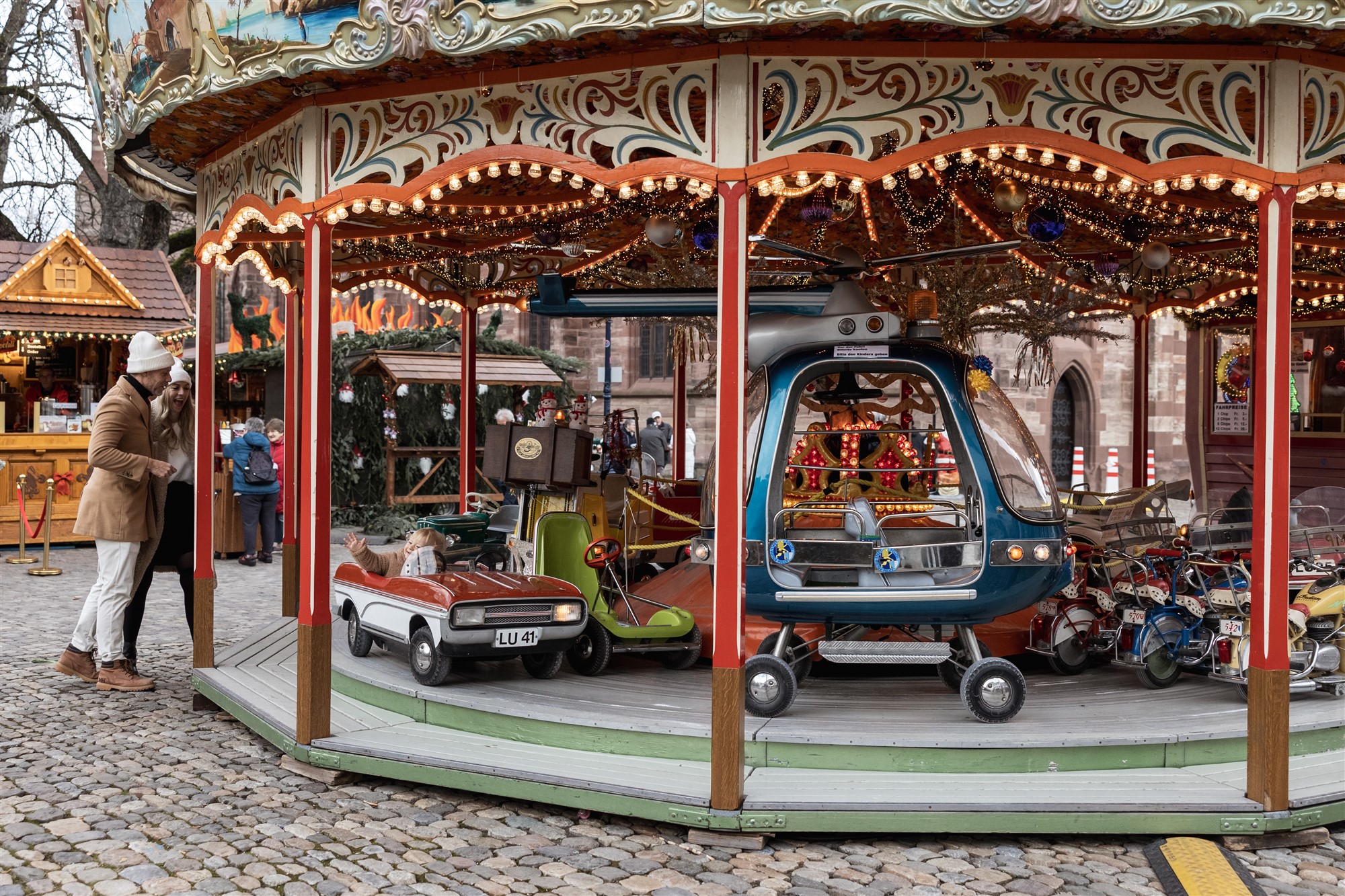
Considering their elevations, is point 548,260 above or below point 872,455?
above

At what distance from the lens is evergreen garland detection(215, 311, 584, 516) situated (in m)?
20.9

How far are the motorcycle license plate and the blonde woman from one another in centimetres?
275

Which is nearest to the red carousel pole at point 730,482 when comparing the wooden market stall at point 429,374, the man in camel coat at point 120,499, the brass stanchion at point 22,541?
the man in camel coat at point 120,499

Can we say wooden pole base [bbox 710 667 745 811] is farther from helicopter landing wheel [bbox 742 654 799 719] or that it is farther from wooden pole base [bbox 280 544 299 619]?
wooden pole base [bbox 280 544 299 619]

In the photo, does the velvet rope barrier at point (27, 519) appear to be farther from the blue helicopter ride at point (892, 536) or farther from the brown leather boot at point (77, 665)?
the blue helicopter ride at point (892, 536)

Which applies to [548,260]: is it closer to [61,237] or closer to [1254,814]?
[1254,814]

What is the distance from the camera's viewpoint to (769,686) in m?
6.37

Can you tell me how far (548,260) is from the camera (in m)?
11.3

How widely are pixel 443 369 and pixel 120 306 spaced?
5.08m

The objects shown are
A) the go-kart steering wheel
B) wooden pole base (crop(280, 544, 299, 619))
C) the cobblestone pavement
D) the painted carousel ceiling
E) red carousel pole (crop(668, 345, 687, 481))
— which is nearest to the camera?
the cobblestone pavement

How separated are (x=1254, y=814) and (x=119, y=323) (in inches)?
716

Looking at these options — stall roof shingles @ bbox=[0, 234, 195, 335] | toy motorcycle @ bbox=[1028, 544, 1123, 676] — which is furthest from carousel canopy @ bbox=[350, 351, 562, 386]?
toy motorcycle @ bbox=[1028, 544, 1123, 676]

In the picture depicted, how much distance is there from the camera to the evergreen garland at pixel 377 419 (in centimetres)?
2088

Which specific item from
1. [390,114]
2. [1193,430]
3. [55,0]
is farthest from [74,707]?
[55,0]
